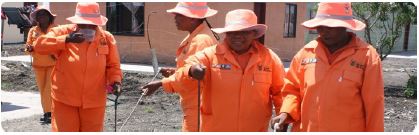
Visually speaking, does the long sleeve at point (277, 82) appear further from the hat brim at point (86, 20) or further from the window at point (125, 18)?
the window at point (125, 18)

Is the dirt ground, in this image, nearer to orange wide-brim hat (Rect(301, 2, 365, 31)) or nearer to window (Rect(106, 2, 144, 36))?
window (Rect(106, 2, 144, 36))

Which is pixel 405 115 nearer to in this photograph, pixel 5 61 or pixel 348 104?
pixel 348 104

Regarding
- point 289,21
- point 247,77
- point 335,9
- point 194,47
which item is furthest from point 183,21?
point 289,21

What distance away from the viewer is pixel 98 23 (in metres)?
4.78

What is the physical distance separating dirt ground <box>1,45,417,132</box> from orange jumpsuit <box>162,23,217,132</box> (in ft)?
8.54

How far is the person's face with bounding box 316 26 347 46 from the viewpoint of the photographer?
3396 mm

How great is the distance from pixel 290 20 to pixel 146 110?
32.2 ft

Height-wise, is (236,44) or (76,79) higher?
(236,44)

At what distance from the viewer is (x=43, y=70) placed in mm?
7324

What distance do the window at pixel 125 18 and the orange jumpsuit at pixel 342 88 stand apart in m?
11.6

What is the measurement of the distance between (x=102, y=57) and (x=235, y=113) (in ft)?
5.28

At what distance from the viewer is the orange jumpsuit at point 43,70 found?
712 centimetres

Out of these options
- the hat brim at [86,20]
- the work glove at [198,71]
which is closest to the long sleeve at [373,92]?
the work glove at [198,71]

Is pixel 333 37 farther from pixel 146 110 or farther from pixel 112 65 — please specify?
pixel 146 110
